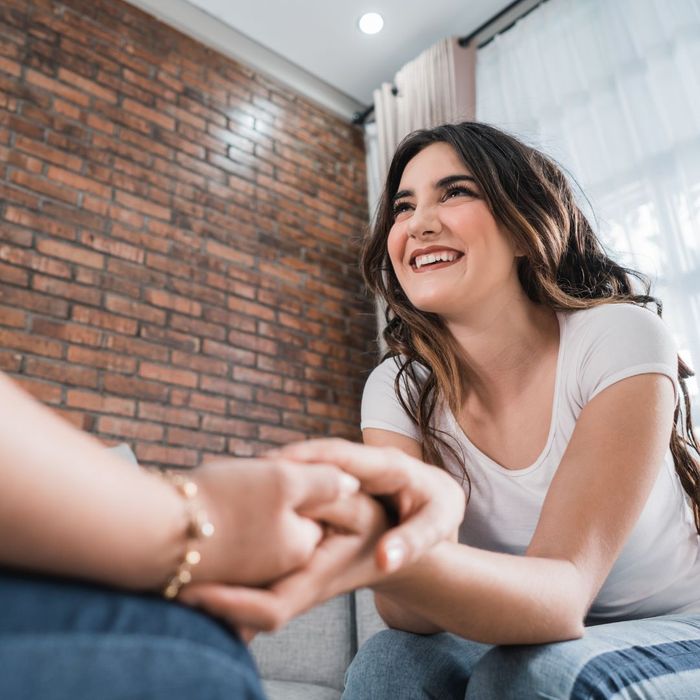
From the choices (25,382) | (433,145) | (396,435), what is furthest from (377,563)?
(25,382)

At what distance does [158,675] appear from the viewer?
317 mm

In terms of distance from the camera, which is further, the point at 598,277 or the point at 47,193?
the point at 47,193

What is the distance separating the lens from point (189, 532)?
404 mm

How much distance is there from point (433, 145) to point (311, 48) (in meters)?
2.65

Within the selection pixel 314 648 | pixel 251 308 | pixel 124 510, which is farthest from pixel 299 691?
pixel 251 308

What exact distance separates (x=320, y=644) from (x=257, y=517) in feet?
5.26

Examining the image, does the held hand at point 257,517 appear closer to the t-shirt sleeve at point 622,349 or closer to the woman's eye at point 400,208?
the t-shirt sleeve at point 622,349

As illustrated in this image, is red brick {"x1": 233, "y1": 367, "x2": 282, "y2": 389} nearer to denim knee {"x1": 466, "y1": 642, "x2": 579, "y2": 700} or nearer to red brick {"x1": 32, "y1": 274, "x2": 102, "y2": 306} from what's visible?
red brick {"x1": 32, "y1": 274, "x2": 102, "y2": 306}

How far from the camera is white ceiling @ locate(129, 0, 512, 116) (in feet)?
11.1

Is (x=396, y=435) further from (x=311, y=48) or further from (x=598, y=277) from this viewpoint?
(x=311, y=48)

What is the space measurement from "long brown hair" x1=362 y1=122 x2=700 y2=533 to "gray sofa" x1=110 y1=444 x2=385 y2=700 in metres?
0.85

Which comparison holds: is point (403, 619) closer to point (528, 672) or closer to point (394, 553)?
point (528, 672)

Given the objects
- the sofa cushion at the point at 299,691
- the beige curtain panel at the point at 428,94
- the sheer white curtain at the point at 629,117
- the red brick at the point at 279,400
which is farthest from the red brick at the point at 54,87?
the sofa cushion at the point at 299,691

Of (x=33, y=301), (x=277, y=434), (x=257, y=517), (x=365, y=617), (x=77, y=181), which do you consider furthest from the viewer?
(x=277, y=434)
